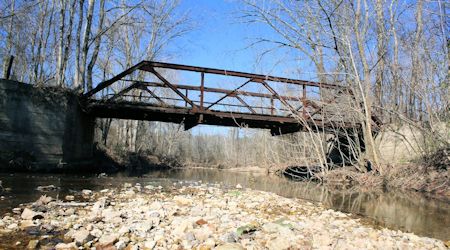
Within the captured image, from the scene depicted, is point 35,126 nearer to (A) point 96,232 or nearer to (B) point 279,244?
(A) point 96,232

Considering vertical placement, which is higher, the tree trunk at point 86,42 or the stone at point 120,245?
→ the tree trunk at point 86,42

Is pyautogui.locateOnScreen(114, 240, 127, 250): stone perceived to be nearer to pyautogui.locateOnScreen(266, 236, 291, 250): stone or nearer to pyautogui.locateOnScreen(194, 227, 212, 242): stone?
pyautogui.locateOnScreen(194, 227, 212, 242): stone

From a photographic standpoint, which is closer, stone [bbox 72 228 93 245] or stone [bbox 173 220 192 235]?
stone [bbox 72 228 93 245]

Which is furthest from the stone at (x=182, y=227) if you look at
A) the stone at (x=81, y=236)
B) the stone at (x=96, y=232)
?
the stone at (x=81, y=236)

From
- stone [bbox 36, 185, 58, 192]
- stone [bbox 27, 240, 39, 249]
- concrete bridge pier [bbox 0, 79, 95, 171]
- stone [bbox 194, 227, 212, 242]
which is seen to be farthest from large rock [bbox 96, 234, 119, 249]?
concrete bridge pier [bbox 0, 79, 95, 171]

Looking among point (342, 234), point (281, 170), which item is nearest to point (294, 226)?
point (342, 234)

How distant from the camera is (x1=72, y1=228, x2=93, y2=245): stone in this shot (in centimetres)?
419

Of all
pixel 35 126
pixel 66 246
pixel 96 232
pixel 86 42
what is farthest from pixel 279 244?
pixel 86 42

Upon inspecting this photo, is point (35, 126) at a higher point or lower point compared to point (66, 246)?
higher

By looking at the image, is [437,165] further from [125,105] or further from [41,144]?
[41,144]

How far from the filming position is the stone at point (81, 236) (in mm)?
4188

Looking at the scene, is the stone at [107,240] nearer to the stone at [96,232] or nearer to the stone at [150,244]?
the stone at [96,232]

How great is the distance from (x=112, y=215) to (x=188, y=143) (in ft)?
145

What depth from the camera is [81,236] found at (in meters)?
4.27
